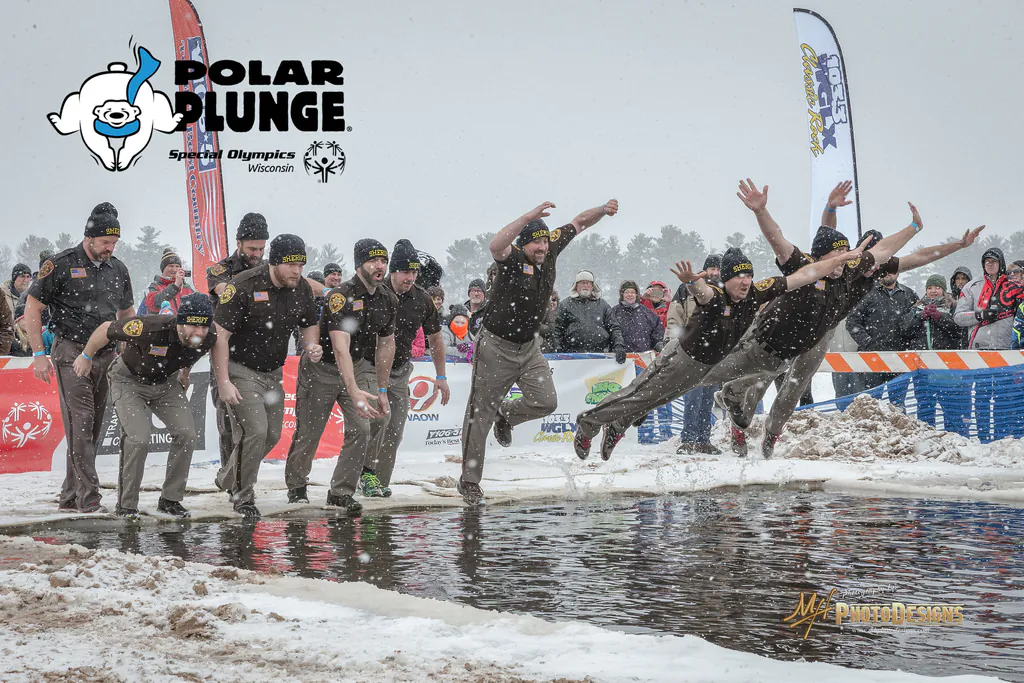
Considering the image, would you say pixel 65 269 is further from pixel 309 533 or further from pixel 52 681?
pixel 52 681

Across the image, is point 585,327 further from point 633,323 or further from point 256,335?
point 256,335

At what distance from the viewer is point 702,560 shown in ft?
20.5

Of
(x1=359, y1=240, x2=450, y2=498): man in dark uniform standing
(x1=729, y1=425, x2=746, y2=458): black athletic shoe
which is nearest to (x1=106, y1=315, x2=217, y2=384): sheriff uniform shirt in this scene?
(x1=359, y1=240, x2=450, y2=498): man in dark uniform standing

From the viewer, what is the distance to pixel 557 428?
13.9m

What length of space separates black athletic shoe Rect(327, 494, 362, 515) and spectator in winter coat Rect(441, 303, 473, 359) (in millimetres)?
5199

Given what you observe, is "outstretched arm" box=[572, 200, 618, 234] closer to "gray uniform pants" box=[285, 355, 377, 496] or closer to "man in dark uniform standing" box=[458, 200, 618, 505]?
"man in dark uniform standing" box=[458, 200, 618, 505]

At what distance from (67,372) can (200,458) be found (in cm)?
333

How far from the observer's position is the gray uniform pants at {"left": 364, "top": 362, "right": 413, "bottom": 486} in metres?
9.45

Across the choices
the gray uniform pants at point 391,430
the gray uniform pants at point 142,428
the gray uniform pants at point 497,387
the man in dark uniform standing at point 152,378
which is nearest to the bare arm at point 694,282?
the gray uniform pants at point 497,387

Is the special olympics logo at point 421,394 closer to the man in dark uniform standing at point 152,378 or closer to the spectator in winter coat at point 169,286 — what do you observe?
the spectator in winter coat at point 169,286

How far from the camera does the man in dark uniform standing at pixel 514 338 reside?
832 cm

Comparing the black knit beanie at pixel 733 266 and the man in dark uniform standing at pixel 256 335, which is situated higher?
the black knit beanie at pixel 733 266

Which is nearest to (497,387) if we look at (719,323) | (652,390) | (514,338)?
(514,338)

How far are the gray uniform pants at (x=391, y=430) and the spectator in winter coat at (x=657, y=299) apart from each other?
640cm
